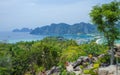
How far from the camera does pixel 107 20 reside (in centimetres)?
2067

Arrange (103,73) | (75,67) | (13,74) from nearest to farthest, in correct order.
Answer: (103,73)
(75,67)
(13,74)

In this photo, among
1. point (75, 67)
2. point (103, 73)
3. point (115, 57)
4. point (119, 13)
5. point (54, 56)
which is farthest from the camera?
point (54, 56)

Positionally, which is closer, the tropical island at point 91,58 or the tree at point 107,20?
the tropical island at point 91,58

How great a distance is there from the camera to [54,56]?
1574 inches

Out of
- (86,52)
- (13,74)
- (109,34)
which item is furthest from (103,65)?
(13,74)

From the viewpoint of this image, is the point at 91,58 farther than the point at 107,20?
Yes

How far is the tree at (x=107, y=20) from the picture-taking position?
20562 mm

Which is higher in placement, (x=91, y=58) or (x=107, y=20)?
(x=107, y=20)

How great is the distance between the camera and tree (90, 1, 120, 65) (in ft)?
67.5

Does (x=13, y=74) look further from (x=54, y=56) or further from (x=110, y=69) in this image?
(x=110, y=69)

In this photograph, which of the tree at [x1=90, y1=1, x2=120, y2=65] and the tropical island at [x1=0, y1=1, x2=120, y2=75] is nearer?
the tropical island at [x1=0, y1=1, x2=120, y2=75]

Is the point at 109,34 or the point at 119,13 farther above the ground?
the point at 119,13

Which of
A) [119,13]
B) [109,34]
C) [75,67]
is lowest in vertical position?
[75,67]

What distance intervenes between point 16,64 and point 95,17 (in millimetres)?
17841
